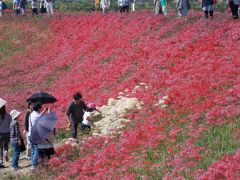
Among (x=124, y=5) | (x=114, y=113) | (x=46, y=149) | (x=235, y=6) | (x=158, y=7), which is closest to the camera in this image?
(x=46, y=149)

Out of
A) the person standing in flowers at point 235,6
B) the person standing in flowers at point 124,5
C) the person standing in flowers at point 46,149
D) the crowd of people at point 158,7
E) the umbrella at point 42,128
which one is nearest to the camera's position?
the umbrella at point 42,128

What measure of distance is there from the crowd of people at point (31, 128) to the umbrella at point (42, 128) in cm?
7

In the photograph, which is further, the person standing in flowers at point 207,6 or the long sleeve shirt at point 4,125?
the person standing in flowers at point 207,6

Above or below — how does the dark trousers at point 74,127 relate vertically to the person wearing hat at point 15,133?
below

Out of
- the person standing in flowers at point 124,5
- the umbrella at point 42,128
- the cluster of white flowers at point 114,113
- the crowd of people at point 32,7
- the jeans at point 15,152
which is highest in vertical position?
the person standing in flowers at point 124,5

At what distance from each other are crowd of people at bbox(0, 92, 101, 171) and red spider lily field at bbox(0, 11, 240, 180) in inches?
23.4

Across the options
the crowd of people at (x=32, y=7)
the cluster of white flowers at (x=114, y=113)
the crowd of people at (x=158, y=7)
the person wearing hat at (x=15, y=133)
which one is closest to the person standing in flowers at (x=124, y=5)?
the crowd of people at (x=158, y=7)

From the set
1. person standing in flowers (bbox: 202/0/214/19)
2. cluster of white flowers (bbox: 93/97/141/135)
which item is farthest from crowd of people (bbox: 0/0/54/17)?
cluster of white flowers (bbox: 93/97/141/135)

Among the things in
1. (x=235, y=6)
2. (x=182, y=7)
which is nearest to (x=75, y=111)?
(x=235, y=6)

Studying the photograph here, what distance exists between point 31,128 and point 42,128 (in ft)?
1.17

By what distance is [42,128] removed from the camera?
→ 15.7 metres

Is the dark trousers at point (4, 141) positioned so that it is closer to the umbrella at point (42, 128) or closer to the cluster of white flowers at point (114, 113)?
the umbrella at point (42, 128)

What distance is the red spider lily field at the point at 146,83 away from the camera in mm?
13688

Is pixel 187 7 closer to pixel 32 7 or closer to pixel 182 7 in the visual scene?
pixel 182 7
